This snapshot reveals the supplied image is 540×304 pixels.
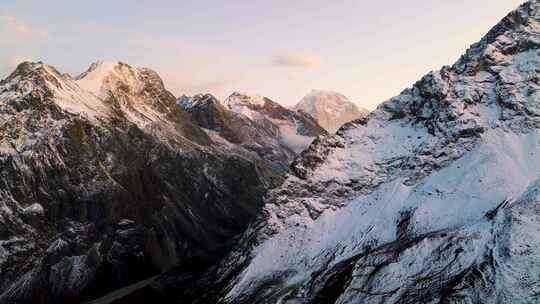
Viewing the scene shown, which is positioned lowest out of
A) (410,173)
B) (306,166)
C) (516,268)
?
(516,268)

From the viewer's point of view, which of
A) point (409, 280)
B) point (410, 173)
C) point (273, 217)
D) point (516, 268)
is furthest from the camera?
point (273, 217)

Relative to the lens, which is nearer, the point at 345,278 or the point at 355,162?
the point at 345,278

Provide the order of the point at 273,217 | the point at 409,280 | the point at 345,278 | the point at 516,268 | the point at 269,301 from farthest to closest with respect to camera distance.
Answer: the point at 273,217
the point at 269,301
the point at 345,278
the point at 409,280
the point at 516,268

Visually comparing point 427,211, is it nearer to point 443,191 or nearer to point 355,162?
point 443,191

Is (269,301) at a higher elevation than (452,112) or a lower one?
lower

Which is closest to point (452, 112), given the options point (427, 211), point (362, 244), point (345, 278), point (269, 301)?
point (427, 211)

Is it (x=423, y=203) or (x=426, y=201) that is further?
(x=426, y=201)
